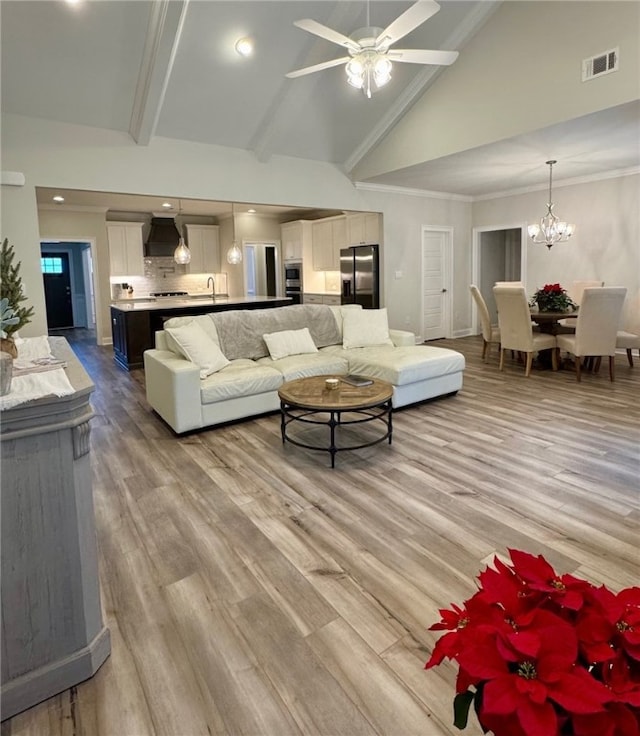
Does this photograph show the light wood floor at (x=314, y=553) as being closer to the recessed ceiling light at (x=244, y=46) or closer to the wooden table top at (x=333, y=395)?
the wooden table top at (x=333, y=395)

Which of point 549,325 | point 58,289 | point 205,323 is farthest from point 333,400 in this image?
point 58,289

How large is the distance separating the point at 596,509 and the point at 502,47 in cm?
492

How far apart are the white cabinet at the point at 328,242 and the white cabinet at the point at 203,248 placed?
250 cm

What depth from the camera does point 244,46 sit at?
4.62 meters

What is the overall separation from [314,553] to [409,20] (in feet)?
11.2

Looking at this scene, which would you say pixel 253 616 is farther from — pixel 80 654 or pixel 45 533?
pixel 45 533

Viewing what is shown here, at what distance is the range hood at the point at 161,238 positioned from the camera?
990cm

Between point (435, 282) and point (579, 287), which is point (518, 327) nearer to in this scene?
point (579, 287)

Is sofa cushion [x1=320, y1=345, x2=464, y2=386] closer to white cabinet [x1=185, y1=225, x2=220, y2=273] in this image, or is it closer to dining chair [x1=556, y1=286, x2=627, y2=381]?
dining chair [x1=556, y1=286, x2=627, y2=381]

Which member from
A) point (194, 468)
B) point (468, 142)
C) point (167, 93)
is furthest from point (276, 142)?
point (194, 468)

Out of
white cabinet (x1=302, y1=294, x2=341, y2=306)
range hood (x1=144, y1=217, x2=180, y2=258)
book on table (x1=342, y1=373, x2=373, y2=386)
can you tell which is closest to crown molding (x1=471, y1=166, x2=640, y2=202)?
white cabinet (x1=302, y1=294, x2=341, y2=306)

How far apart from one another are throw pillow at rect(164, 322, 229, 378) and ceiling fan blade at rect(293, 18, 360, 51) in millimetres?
2516

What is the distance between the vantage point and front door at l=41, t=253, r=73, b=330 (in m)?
12.8

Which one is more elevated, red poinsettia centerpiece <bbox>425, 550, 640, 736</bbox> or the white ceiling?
the white ceiling
